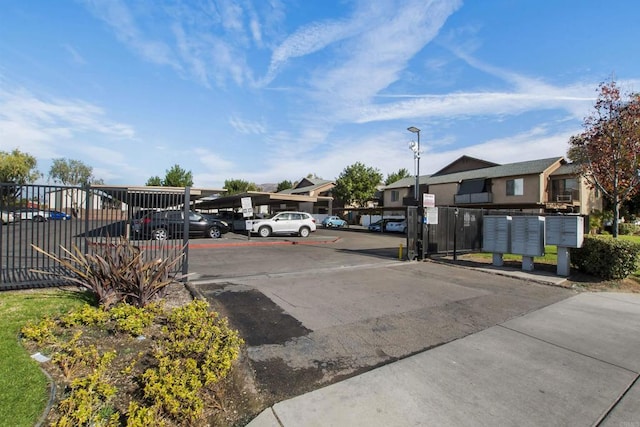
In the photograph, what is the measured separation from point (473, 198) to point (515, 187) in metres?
4.05

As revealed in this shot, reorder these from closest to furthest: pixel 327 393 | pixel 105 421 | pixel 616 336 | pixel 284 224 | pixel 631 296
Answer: pixel 105 421
pixel 327 393
pixel 616 336
pixel 631 296
pixel 284 224

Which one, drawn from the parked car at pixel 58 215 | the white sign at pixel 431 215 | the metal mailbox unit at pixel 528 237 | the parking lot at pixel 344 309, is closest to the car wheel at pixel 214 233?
the parking lot at pixel 344 309

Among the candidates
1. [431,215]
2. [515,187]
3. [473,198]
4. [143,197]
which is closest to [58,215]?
[143,197]

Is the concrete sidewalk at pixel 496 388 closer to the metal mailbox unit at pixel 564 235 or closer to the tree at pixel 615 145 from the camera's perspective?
the metal mailbox unit at pixel 564 235

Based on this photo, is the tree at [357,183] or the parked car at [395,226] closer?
the parked car at [395,226]

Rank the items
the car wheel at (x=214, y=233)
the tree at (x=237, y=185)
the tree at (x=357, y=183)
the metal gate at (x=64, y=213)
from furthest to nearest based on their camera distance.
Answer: the tree at (x=237, y=185) → the tree at (x=357, y=183) → the car wheel at (x=214, y=233) → the metal gate at (x=64, y=213)

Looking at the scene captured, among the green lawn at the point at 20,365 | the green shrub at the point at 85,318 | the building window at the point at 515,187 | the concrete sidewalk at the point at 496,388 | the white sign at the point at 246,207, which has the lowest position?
the concrete sidewalk at the point at 496,388

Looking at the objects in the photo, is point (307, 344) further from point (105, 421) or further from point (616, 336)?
point (616, 336)

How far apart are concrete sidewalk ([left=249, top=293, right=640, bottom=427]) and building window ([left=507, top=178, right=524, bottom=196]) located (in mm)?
30969

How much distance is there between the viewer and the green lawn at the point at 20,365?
2.41 m

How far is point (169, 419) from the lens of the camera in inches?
97.7

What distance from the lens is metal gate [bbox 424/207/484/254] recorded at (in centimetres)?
1154

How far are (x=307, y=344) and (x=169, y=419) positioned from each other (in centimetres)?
Answer: 186

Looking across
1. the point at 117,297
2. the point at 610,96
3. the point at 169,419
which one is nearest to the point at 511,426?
the point at 169,419
